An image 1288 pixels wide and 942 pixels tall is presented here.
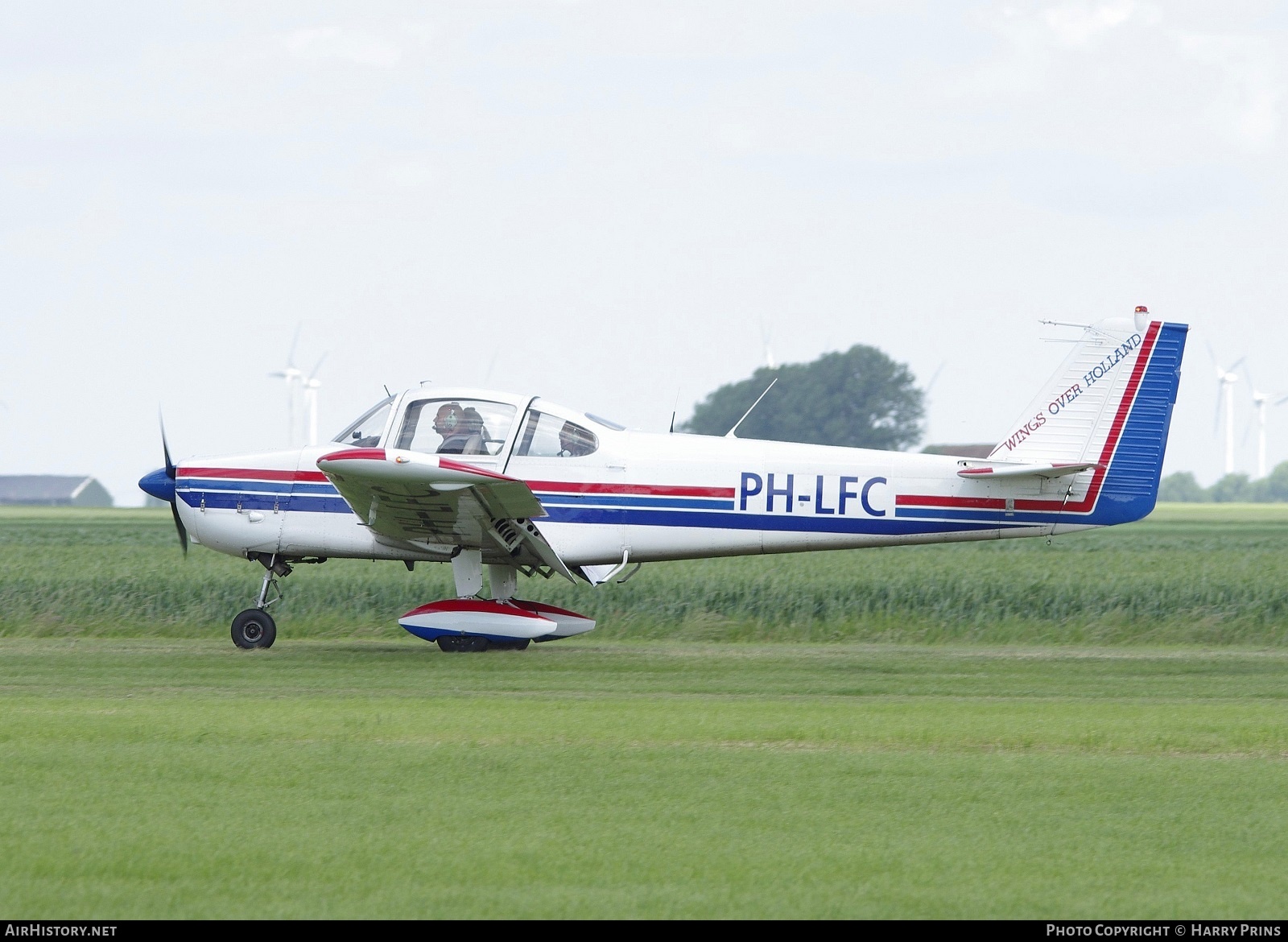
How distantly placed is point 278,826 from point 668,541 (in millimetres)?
7622

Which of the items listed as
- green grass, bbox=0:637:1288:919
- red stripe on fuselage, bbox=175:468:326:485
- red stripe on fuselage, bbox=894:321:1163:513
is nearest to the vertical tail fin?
red stripe on fuselage, bbox=894:321:1163:513

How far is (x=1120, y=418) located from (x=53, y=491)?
107 m

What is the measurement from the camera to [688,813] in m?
5.98

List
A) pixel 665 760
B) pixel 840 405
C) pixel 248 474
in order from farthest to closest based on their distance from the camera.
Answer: pixel 840 405 < pixel 248 474 < pixel 665 760

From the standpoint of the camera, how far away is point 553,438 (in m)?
13.0

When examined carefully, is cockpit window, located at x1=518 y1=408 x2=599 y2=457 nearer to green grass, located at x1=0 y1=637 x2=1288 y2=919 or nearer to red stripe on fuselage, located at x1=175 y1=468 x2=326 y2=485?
red stripe on fuselage, located at x1=175 y1=468 x2=326 y2=485

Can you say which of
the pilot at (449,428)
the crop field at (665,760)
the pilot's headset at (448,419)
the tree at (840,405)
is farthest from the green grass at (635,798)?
the tree at (840,405)

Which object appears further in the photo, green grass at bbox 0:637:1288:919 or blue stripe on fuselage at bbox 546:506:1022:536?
blue stripe on fuselage at bbox 546:506:1022:536

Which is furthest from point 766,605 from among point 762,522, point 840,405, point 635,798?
point 840,405

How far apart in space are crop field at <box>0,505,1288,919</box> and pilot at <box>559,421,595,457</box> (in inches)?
71.4

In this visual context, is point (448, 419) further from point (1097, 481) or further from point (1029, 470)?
point (1097, 481)

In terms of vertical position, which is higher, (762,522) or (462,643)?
(762,522)

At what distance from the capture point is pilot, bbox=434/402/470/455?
12.7 meters

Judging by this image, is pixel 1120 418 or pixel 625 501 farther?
pixel 625 501
